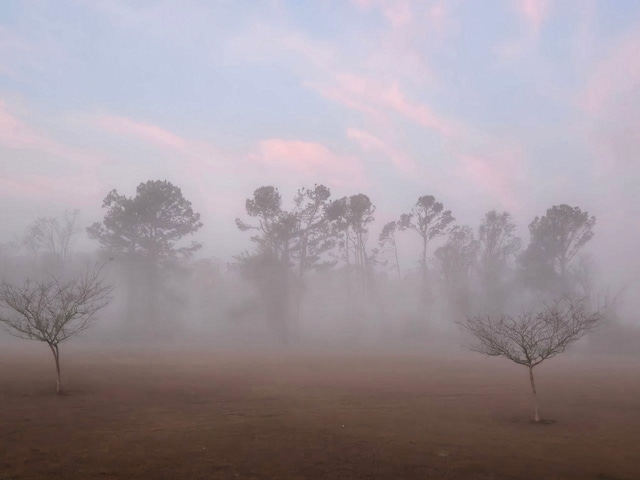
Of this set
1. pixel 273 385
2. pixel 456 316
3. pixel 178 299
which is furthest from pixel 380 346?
pixel 273 385

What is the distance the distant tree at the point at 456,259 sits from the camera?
6675cm

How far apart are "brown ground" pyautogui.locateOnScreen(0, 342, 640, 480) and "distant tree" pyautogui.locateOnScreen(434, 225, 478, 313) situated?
38258mm

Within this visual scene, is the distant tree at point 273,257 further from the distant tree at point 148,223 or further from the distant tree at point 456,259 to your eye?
the distant tree at point 456,259

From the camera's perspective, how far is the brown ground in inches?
446

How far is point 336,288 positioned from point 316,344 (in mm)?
33474

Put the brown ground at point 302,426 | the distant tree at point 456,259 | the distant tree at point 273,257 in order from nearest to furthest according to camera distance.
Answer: the brown ground at point 302,426 < the distant tree at point 273,257 < the distant tree at point 456,259

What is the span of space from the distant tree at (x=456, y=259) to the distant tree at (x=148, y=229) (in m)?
34.9

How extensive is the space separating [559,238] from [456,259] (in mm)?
14210

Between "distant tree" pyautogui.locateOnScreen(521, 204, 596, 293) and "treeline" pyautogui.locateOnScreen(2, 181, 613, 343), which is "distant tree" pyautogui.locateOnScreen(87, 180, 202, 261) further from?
"distant tree" pyautogui.locateOnScreen(521, 204, 596, 293)

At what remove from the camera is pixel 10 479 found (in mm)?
9781

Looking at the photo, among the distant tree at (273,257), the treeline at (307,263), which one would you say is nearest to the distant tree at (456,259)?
the treeline at (307,263)

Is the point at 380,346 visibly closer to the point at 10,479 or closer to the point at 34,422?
the point at 34,422

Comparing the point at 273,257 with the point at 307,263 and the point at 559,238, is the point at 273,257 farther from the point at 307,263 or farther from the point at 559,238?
the point at 559,238

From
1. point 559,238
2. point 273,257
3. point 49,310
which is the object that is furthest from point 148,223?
point 559,238
